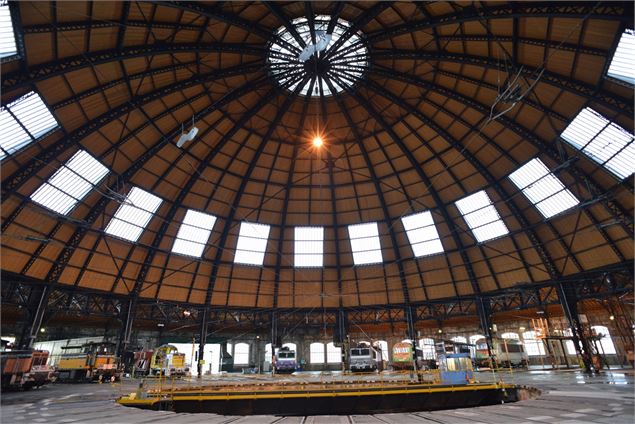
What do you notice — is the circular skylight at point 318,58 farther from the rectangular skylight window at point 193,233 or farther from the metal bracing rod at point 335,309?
the metal bracing rod at point 335,309

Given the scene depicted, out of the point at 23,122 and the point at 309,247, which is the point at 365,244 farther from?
the point at 23,122

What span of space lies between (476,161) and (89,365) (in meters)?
44.8

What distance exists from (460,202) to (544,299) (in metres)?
13.5

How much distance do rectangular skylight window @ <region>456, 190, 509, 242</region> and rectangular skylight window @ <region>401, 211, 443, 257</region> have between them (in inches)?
Result: 154

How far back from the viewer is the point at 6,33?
17969 millimetres

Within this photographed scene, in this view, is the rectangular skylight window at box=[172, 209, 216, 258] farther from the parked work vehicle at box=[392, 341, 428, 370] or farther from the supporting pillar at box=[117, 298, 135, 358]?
the parked work vehicle at box=[392, 341, 428, 370]

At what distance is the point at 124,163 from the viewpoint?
102ft

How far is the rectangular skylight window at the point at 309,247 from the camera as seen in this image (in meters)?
42.8

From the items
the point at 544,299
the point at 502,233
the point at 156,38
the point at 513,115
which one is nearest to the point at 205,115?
the point at 156,38

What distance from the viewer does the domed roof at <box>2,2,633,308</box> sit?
2186cm

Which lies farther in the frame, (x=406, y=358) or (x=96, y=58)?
(x=406, y=358)

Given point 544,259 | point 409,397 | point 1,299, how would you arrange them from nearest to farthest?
1. point 409,397
2. point 1,299
3. point 544,259

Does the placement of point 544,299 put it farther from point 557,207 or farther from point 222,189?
point 222,189

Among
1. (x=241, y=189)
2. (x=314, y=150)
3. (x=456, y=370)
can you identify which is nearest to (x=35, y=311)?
(x=241, y=189)
